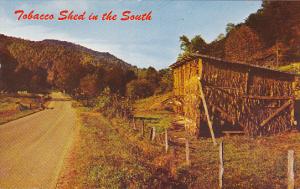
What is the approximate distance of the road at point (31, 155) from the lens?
1127 centimetres

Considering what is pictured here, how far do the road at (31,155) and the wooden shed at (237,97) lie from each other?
940cm

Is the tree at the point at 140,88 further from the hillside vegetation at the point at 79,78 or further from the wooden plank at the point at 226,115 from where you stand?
the wooden plank at the point at 226,115

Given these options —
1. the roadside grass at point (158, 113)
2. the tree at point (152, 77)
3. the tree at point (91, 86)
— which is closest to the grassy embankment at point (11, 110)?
the tree at point (91, 86)

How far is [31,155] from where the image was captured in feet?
50.4

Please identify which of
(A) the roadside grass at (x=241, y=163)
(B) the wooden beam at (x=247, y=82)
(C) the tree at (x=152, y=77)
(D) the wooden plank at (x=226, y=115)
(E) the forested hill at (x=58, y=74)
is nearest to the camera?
(A) the roadside grass at (x=241, y=163)

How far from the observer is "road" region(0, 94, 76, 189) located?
11273 mm

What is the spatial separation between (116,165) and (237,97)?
12.5 m

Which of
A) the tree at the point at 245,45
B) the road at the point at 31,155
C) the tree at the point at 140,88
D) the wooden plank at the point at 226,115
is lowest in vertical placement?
the road at the point at 31,155

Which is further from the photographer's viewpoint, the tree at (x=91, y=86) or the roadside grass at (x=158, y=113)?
the tree at (x=91, y=86)

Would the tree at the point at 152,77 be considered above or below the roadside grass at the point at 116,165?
above

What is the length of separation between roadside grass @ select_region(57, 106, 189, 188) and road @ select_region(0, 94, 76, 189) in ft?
2.07

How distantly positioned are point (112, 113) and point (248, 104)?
58.5 feet

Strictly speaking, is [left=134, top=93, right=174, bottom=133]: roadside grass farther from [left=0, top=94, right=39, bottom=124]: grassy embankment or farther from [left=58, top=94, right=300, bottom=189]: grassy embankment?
[left=0, top=94, right=39, bottom=124]: grassy embankment

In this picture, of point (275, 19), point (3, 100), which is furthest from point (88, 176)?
point (275, 19)
